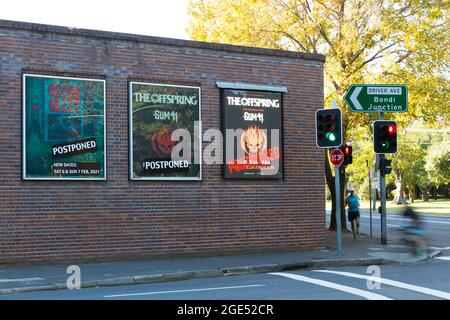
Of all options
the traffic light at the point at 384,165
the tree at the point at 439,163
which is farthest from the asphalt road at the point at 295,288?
the tree at the point at 439,163

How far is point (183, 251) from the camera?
56.0ft

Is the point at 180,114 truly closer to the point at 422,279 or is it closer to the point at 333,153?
the point at 333,153

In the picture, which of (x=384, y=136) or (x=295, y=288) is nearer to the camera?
(x=295, y=288)

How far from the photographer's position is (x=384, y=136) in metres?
19.8

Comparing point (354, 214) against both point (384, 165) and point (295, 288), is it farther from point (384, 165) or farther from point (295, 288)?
point (295, 288)

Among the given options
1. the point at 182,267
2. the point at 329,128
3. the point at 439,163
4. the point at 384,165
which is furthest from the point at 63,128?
the point at 439,163

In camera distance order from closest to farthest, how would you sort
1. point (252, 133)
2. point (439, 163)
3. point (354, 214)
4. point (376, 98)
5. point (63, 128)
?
1. point (63, 128)
2. point (252, 133)
3. point (376, 98)
4. point (354, 214)
5. point (439, 163)

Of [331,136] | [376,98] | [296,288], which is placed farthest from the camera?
[376,98]

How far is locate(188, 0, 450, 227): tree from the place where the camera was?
77.1 ft

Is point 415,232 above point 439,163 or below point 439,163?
below

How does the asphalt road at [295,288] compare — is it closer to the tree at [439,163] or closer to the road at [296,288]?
the road at [296,288]

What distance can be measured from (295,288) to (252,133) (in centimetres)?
721

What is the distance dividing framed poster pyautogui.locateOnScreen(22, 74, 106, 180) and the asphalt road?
4172mm
